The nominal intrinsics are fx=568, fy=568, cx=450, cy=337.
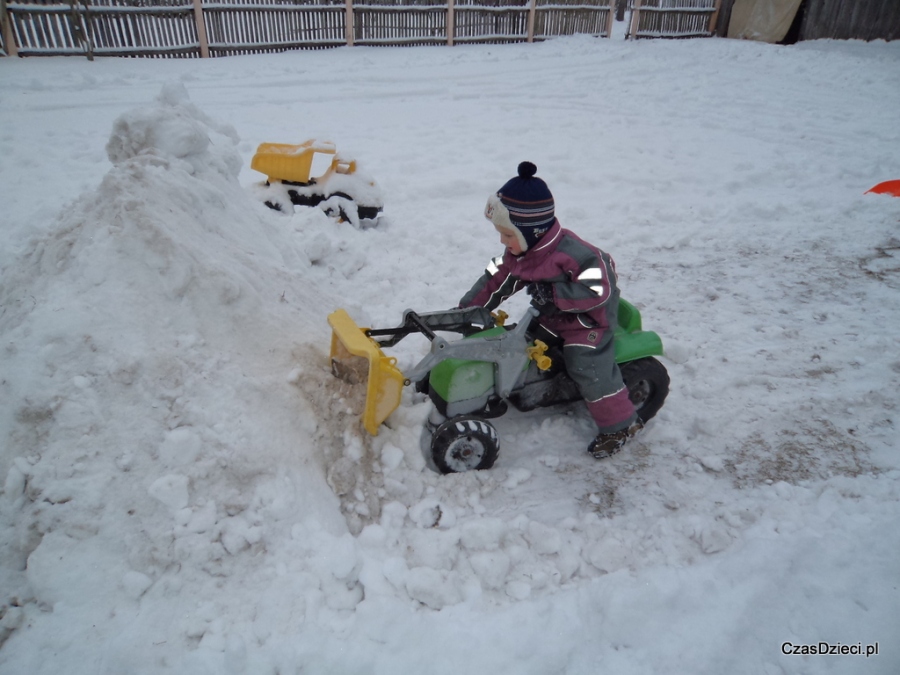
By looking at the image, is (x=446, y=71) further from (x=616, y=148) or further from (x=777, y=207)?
(x=777, y=207)

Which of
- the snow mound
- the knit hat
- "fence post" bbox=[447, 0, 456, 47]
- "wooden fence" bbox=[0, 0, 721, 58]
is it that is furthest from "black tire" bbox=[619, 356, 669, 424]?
"fence post" bbox=[447, 0, 456, 47]

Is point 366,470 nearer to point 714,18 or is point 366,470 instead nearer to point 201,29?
point 201,29

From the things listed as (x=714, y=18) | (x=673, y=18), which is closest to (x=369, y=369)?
(x=673, y=18)

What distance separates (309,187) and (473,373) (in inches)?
119

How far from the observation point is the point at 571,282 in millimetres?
2568

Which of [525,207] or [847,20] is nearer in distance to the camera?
[525,207]

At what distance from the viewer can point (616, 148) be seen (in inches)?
279

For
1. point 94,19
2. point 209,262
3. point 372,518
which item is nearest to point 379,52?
point 94,19

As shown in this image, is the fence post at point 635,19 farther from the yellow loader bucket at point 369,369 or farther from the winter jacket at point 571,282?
the yellow loader bucket at point 369,369

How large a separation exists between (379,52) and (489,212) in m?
11.7

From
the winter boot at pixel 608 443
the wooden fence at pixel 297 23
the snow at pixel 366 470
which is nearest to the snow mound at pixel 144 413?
the snow at pixel 366 470

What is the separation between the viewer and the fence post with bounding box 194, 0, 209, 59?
36.3 ft

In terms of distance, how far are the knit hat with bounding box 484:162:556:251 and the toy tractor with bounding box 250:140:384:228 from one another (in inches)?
101

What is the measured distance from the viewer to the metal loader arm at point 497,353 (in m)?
2.53
